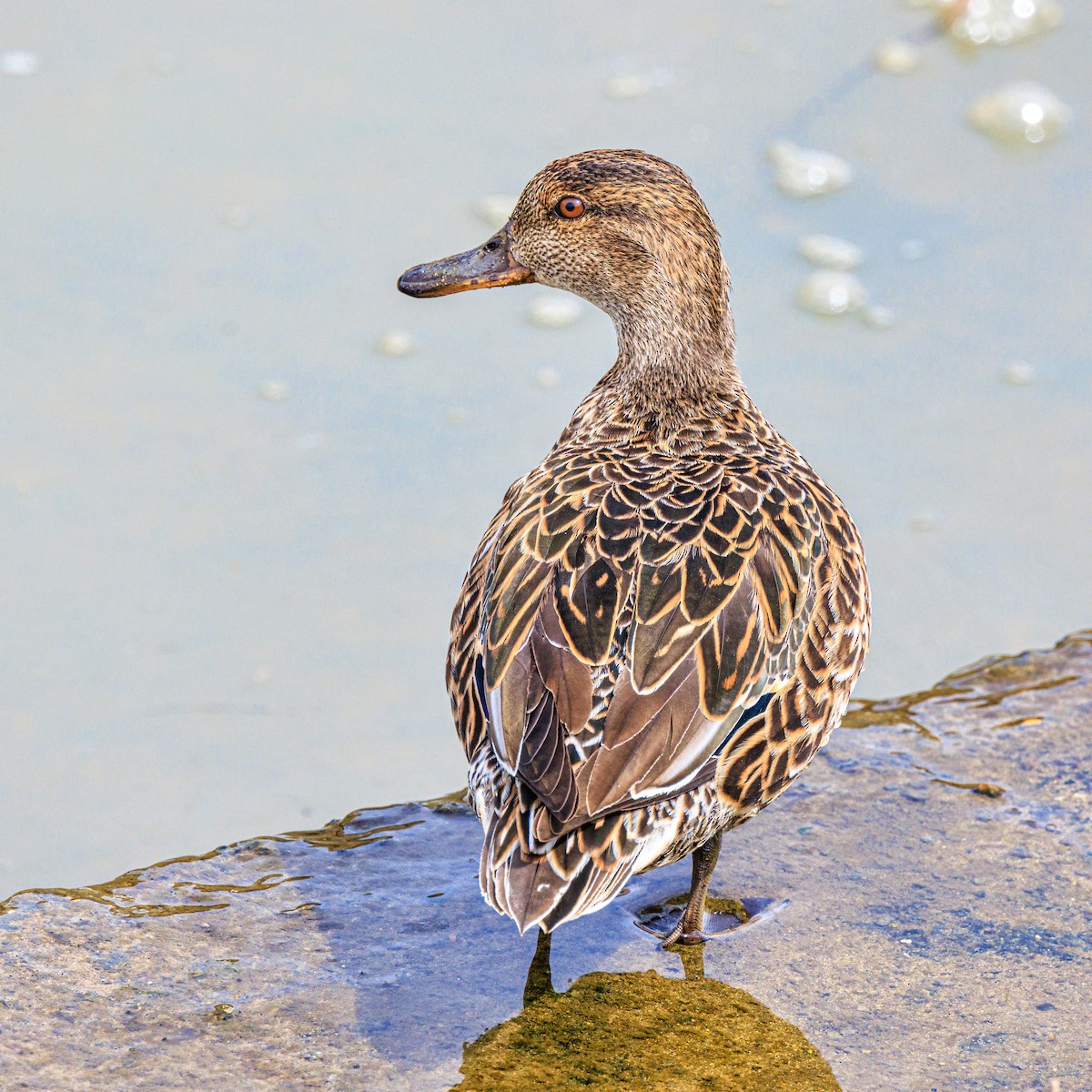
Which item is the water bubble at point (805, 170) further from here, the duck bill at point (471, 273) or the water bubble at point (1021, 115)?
the duck bill at point (471, 273)

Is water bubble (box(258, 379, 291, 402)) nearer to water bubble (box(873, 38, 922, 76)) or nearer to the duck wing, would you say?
the duck wing

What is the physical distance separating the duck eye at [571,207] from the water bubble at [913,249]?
2972mm

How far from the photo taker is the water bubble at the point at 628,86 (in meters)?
8.01

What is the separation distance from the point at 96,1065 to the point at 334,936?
720mm

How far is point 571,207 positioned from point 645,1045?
2.40 meters

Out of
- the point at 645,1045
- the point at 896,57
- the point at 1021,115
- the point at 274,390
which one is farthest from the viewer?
the point at 896,57

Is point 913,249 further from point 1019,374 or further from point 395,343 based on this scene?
point 395,343

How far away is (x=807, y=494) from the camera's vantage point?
156 inches

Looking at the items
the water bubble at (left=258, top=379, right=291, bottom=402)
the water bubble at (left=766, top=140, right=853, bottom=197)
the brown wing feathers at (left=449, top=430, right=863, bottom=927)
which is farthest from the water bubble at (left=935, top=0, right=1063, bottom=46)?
the brown wing feathers at (left=449, top=430, right=863, bottom=927)

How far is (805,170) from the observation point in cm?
744

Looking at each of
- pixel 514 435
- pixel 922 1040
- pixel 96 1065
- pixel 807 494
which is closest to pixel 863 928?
pixel 922 1040

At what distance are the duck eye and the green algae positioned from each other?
2.19 m

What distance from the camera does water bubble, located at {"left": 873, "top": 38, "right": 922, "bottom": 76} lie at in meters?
8.30

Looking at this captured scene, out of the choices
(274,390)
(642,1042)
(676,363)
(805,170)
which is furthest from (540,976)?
(805,170)
